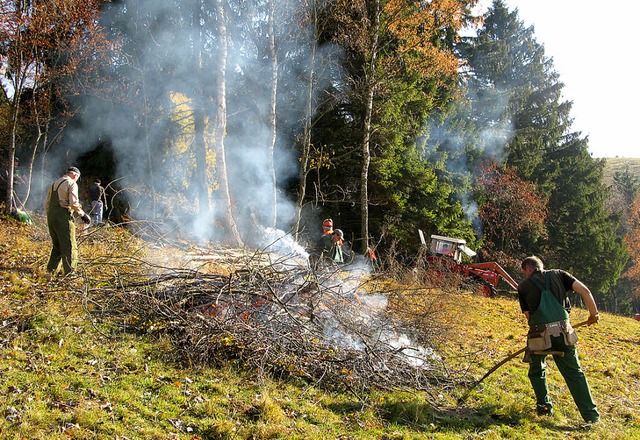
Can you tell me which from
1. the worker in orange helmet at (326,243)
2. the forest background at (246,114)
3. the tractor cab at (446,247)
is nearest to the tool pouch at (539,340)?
the worker in orange helmet at (326,243)

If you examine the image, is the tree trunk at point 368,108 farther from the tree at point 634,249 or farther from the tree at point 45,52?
the tree at point 634,249

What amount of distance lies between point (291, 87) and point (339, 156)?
338 centimetres

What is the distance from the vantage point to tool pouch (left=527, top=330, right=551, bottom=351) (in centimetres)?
505

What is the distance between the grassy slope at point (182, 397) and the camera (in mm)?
3688

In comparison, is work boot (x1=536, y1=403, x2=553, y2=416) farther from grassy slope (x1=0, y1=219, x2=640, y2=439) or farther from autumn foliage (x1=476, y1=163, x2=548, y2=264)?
autumn foliage (x1=476, y1=163, x2=548, y2=264)

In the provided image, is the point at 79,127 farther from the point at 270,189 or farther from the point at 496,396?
the point at 496,396

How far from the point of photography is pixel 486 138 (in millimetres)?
23562

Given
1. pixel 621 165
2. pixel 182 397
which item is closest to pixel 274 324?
pixel 182 397

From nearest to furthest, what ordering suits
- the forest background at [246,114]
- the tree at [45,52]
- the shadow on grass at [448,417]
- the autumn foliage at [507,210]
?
1. the shadow on grass at [448,417]
2. the tree at [45,52]
3. the forest background at [246,114]
4. the autumn foliage at [507,210]

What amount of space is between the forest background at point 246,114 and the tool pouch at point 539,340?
7.18 meters

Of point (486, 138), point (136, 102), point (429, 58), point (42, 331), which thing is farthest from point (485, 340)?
point (486, 138)

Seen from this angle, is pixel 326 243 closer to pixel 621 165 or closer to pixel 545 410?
pixel 545 410

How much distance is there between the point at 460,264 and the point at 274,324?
11843 millimetres

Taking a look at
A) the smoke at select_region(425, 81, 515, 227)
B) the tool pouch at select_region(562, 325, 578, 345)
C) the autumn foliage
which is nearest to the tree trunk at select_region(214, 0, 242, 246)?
the tool pouch at select_region(562, 325, 578, 345)
